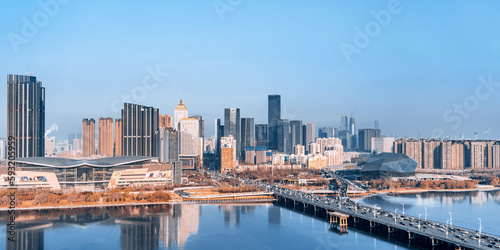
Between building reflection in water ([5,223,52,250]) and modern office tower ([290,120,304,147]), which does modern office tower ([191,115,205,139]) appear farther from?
building reflection in water ([5,223,52,250])

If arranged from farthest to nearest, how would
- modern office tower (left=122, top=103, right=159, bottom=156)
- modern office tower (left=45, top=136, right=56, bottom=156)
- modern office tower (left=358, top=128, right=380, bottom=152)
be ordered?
modern office tower (left=358, top=128, right=380, bottom=152) < modern office tower (left=45, top=136, right=56, bottom=156) < modern office tower (left=122, top=103, right=159, bottom=156)

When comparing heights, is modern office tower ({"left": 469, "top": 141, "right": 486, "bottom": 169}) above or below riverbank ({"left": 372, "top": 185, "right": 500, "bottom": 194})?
above

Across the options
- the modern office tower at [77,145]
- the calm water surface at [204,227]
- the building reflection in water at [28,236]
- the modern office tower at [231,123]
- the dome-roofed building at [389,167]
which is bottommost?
the calm water surface at [204,227]

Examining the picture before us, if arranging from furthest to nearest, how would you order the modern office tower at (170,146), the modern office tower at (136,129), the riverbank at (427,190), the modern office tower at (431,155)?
the modern office tower at (431,155)
the modern office tower at (136,129)
the modern office tower at (170,146)
the riverbank at (427,190)

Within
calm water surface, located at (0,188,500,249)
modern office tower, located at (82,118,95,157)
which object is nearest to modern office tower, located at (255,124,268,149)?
modern office tower, located at (82,118,95,157)

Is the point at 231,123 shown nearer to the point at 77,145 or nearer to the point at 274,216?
the point at 77,145

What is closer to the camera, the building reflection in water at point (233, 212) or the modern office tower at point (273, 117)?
the building reflection in water at point (233, 212)

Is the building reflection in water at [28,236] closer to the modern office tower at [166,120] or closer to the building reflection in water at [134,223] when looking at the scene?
the building reflection in water at [134,223]

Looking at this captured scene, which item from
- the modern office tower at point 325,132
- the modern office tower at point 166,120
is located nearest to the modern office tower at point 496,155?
the modern office tower at point 166,120
